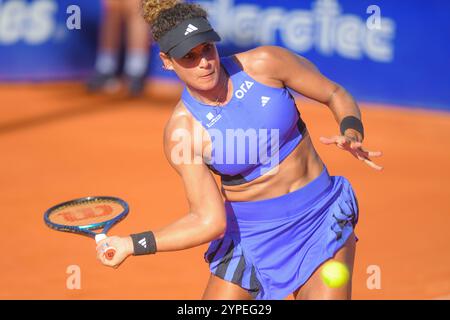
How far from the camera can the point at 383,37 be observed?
430 inches

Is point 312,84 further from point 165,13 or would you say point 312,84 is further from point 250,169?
point 165,13

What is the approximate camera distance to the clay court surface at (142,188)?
5887 mm

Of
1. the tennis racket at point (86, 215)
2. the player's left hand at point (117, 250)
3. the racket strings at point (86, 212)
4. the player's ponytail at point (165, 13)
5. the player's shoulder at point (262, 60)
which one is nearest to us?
the player's left hand at point (117, 250)

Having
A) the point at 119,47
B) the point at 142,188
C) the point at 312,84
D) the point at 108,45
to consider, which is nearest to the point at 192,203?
the point at 312,84

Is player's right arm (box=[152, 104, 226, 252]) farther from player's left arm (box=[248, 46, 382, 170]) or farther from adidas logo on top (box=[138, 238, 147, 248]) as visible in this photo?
player's left arm (box=[248, 46, 382, 170])

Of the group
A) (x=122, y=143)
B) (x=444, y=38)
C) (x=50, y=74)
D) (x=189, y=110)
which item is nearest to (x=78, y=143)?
(x=122, y=143)

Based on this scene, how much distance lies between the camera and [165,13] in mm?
3883

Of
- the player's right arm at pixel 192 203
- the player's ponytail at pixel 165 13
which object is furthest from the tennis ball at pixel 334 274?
the player's ponytail at pixel 165 13

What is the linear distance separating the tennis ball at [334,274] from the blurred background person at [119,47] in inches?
361

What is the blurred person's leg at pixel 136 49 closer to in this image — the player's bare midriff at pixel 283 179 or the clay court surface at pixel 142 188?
the clay court surface at pixel 142 188

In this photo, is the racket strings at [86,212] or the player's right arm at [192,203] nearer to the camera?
the player's right arm at [192,203]

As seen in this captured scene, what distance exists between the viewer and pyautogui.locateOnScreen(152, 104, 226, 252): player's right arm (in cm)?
379

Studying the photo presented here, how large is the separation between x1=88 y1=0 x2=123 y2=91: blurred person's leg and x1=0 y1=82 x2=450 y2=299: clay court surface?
36 cm

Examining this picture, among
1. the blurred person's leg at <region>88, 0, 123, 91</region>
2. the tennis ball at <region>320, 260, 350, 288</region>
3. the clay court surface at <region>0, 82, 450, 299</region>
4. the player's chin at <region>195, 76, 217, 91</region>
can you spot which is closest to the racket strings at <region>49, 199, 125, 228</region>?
the player's chin at <region>195, 76, 217, 91</region>
